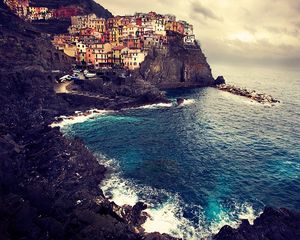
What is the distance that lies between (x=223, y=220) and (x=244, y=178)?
17.2m

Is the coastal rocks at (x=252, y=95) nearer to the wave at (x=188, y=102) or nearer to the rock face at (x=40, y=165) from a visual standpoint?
the wave at (x=188, y=102)

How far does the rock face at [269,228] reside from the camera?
42.3 meters

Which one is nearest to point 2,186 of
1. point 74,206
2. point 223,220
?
point 74,206

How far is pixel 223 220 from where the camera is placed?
48812 millimetres

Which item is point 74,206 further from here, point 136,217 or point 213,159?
point 213,159

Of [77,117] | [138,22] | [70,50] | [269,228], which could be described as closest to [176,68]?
[138,22]

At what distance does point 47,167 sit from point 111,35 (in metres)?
120

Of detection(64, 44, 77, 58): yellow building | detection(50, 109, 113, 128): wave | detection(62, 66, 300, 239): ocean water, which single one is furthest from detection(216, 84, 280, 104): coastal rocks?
detection(64, 44, 77, 58): yellow building

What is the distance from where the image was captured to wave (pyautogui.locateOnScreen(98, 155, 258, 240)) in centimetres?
4634

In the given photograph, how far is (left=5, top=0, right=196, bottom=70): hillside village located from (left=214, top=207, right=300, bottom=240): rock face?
111m

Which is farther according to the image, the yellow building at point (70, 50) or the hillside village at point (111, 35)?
the hillside village at point (111, 35)

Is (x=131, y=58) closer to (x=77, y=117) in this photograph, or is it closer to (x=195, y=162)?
(x=77, y=117)

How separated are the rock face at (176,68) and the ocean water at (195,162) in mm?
40245

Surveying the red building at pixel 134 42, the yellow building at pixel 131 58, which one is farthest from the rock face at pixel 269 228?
the red building at pixel 134 42
